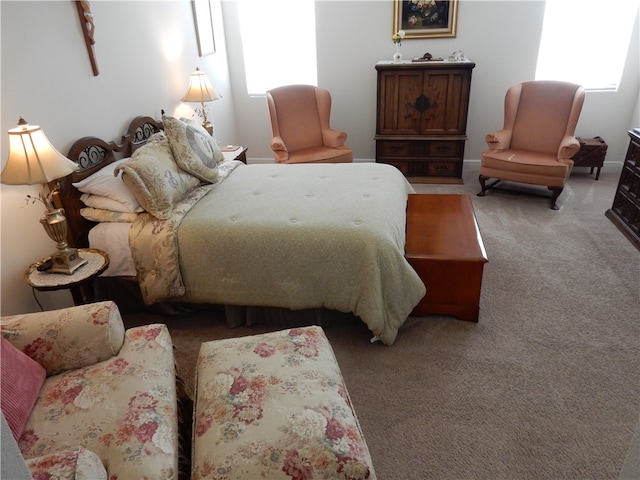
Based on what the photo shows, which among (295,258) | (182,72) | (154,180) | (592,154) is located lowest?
(592,154)

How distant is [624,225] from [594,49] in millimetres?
2062

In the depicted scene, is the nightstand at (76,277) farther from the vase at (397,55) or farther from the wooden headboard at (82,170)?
the vase at (397,55)

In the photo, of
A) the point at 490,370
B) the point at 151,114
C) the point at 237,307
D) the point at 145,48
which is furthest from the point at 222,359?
the point at 145,48

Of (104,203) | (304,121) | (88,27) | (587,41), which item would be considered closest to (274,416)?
(104,203)

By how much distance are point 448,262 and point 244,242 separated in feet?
3.56

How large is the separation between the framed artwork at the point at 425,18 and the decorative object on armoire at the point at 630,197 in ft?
6.71

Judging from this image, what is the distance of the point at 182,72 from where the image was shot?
374cm

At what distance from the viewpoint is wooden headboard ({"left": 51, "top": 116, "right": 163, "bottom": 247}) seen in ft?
7.73

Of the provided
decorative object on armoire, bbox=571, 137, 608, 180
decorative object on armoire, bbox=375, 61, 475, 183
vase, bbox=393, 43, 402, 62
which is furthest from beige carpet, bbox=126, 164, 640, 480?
vase, bbox=393, 43, 402, 62

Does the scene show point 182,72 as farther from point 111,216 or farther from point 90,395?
point 90,395

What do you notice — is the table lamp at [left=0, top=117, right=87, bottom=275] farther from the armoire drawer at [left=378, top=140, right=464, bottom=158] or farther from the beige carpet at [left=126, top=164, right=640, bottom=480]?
the armoire drawer at [left=378, top=140, right=464, bottom=158]

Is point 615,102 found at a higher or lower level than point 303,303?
higher

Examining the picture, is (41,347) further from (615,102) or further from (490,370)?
(615,102)

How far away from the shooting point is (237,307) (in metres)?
2.48
